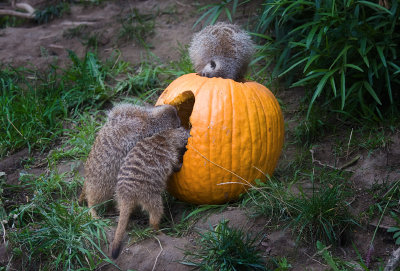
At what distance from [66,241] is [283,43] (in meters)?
2.99

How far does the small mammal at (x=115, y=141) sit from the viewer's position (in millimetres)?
3279

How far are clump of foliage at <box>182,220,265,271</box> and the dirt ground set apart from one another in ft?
0.38

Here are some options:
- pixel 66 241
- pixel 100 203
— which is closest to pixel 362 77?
pixel 100 203

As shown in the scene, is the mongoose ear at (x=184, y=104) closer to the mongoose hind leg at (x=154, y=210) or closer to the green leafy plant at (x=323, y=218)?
the mongoose hind leg at (x=154, y=210)

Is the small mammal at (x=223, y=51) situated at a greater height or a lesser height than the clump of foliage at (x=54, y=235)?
greater

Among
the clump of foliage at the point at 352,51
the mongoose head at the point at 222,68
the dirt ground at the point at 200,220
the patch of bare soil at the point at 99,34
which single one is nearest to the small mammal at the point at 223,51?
the mongoose head at the point at 222,68

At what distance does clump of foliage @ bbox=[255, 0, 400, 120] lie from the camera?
3.72 metres

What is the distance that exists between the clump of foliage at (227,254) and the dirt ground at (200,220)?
0.12m

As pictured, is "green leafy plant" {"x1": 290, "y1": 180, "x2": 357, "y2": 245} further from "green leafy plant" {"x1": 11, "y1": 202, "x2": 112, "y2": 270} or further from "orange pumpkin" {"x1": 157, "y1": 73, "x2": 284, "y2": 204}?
"green leafy plant" {"x1": 11, "y1": 202, "x2": 112, "y2": 270}

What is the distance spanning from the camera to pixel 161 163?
3.19 meters

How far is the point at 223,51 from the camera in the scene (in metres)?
3.92

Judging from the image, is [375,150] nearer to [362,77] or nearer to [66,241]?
[362,77]

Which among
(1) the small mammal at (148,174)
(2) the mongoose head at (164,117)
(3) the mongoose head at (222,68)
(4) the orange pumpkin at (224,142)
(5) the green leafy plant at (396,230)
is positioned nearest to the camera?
(5) the green leafy plant at (396,230)

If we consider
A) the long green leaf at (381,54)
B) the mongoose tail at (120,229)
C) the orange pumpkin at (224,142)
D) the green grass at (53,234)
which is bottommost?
the green grass at (53,234)
